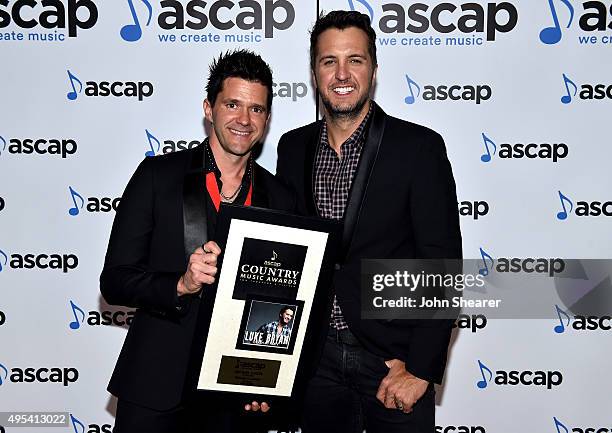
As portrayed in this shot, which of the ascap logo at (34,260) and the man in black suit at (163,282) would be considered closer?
the man in black suit at (163,282)

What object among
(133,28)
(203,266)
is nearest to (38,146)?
(133,28)

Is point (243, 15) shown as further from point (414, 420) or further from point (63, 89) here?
point (414, 420)

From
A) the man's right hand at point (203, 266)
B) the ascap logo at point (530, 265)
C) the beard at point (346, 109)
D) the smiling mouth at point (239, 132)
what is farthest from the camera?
the ascap logo at point (530, 265)

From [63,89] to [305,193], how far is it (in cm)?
160

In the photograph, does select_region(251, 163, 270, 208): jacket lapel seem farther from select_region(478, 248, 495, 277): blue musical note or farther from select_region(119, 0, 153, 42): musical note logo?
select_region(478, 248, 495, 277): blue musical note

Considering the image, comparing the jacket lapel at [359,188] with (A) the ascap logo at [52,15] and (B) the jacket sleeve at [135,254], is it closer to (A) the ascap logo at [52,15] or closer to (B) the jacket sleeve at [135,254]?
(B) the jacket sleeve at [135,254]

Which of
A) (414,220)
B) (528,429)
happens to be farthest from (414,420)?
(528,429)

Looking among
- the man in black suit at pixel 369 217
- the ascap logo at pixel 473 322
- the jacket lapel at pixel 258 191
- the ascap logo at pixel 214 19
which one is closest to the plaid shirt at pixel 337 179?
the man in black suit at pixel 369 217

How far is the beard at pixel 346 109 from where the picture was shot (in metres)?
2.21

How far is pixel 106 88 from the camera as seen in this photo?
322 centimetres

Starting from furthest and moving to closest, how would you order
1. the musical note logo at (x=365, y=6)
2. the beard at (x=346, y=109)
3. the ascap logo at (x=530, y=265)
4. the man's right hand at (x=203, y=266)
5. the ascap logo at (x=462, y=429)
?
the ascap logo at (x=462, y=429) → the ascap logo at (x=530, y=265) → the musical note logo at (x=365, y=6) → the beard at (x=346, y=109) → the man's right hand at (x=203, y=266)

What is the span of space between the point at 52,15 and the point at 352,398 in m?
2.30

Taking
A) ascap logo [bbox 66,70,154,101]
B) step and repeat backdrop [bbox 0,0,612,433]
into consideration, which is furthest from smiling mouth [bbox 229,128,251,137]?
ascap logo [bbox 66,70,154,101]

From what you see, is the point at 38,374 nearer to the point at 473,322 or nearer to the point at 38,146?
the point at 38,146
